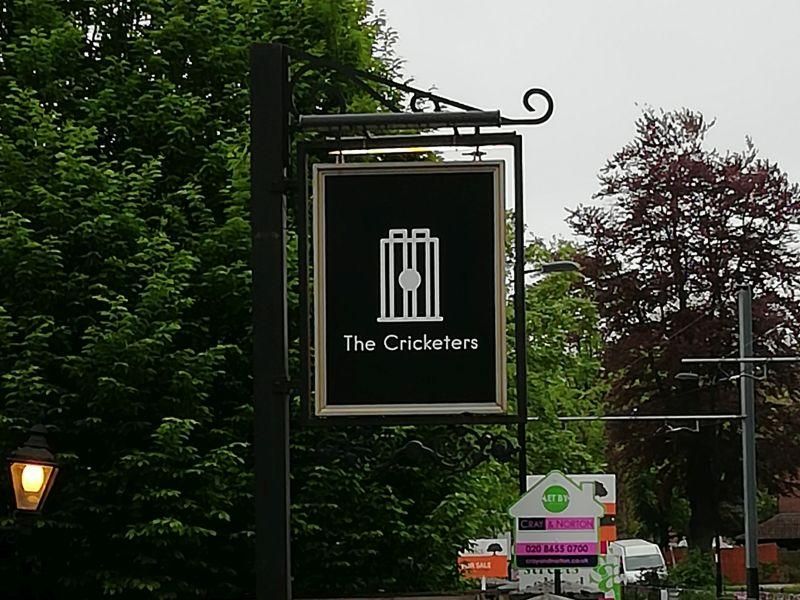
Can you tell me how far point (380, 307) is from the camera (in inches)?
246

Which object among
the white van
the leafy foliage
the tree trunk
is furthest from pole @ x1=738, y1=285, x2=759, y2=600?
the white van

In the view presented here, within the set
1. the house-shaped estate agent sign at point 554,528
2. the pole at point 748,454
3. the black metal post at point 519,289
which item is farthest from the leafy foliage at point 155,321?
the pole at point 748,454

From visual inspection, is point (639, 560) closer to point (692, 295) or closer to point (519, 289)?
point (692, 295)

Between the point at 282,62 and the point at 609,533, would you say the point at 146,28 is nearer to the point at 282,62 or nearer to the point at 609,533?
the point at 282,62

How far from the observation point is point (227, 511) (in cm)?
1622

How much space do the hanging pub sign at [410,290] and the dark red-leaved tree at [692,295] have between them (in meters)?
34.2

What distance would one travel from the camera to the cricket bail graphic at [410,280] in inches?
245

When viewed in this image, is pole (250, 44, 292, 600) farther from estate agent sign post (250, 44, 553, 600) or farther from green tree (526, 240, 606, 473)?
green tree (526, 240, 606, 473)

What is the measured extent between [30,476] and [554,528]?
8.89 m

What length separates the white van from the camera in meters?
50.6

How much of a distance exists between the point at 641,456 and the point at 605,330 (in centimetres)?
394

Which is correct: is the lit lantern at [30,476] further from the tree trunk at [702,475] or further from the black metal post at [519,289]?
the tree trunk at [702,475]

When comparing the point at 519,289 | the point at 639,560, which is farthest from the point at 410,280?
the point at 639,560

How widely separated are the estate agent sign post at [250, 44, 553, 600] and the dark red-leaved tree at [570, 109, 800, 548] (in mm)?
34221
